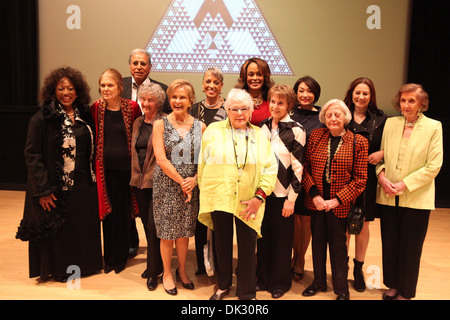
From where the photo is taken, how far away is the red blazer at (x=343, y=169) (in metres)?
2.66

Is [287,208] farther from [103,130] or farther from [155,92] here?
[103,130]

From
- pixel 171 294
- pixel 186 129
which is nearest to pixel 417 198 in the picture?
pixel 186 129

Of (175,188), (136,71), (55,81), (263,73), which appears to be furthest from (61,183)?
(263,73)

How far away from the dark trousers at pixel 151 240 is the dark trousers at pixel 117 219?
29 centimetres

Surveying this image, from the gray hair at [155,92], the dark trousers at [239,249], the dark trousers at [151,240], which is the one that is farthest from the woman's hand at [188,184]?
the gray hair at [155,92]

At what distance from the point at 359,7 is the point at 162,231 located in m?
4.72

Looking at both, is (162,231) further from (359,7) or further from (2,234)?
(359,7)

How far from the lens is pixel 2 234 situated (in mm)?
4223

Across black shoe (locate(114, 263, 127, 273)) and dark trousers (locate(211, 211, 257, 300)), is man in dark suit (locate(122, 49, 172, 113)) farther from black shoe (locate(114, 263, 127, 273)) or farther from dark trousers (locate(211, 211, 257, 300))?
dark trousers (locate(211, 211, 257, 300))

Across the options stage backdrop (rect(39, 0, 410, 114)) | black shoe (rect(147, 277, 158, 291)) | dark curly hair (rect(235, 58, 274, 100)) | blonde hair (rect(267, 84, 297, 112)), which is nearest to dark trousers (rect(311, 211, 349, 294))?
blonde hair (rect(267, 84, 297, 112))

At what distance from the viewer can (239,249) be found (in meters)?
2.68

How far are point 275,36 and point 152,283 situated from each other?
4.16 meters

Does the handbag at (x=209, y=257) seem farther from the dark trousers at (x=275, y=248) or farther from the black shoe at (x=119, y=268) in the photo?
the black shoe at (x=119, y=268)

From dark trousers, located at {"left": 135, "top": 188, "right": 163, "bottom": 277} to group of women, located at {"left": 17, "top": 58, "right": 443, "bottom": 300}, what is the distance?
11mm
